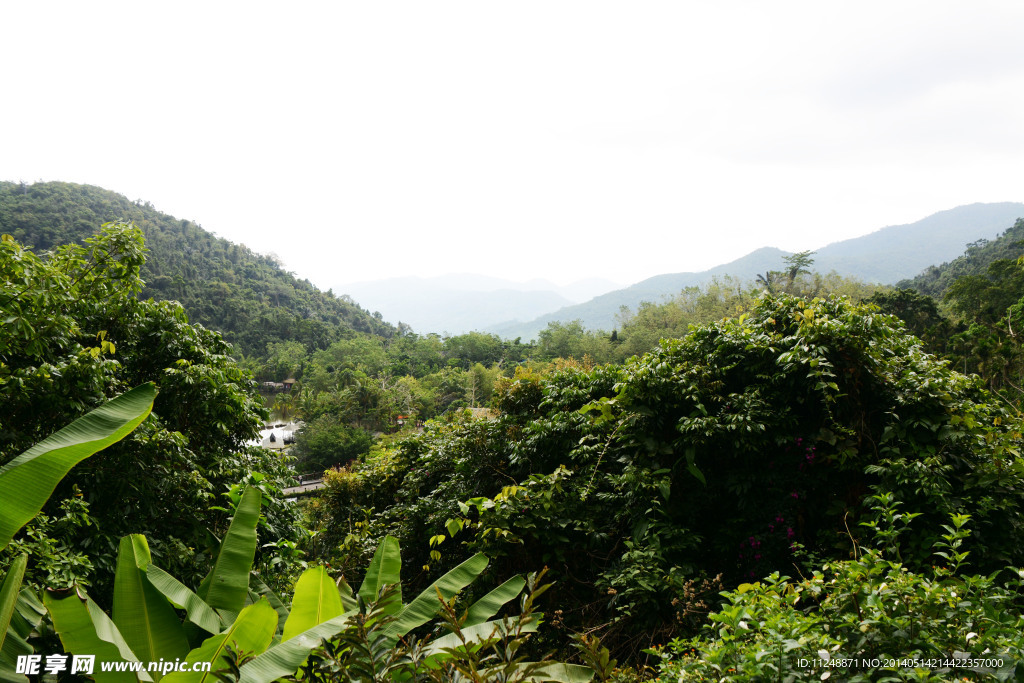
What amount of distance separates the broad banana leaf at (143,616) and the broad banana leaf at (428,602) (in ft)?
2.96

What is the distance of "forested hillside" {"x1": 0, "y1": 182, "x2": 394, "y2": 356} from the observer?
49594mm

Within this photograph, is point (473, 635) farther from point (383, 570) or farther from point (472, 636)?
point (383, 570)

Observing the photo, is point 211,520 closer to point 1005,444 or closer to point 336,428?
point 1005,444

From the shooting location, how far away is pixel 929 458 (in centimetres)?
288

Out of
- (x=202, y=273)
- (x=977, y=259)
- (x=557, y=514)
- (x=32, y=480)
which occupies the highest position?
(x=202, y=273)

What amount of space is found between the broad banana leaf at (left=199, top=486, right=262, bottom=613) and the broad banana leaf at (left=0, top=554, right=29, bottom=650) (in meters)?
0.88

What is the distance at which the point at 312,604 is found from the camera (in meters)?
2.10

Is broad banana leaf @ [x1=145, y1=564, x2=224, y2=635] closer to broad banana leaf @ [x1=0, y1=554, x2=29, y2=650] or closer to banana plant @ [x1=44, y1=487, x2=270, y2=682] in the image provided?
banana plant @ [x1=44, y1=487, x2=270, y2=682]

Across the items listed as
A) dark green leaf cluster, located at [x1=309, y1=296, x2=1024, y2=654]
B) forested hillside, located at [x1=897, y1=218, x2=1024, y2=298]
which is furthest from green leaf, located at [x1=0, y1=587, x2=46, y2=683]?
forested hillside, located at [x1=897, y1=218, x2=1024, y2=298]

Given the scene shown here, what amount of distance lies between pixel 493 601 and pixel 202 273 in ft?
242

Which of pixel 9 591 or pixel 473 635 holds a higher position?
pixel 9 591

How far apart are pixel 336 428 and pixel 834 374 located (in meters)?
27.5

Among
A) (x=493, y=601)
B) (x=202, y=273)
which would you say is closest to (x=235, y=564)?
(x=493, y=601)

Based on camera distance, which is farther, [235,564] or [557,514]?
[557,514]
